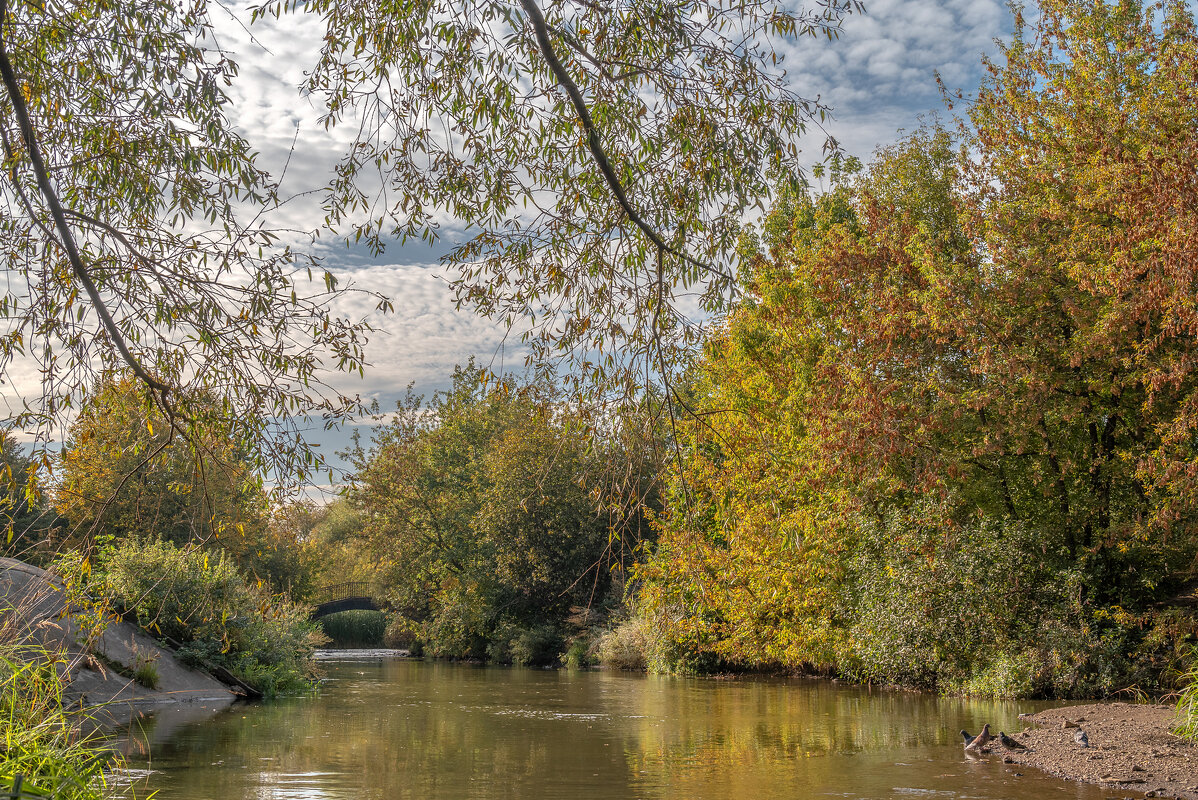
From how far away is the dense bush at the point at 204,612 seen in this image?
15172 mm

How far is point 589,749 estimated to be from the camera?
414 inches

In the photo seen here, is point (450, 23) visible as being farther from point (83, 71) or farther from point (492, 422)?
point (492, 422)

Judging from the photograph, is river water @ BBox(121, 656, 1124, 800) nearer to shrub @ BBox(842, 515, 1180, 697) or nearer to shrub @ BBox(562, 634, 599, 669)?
shrub @ BBox(842, 515, 1180, 697)

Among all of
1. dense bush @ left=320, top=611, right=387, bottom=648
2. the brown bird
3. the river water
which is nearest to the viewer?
the river water

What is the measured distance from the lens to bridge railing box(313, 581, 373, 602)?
49.3m

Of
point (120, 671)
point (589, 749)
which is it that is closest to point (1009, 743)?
point (589, 749)

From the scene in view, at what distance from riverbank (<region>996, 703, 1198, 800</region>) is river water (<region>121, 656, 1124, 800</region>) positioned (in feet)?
1.30

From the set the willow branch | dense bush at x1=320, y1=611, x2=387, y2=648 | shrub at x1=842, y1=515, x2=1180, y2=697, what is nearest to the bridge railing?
dense bush at x1=320, y1=611, x2=387, y2=648

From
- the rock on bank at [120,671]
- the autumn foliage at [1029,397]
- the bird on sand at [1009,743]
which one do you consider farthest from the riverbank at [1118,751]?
the rock on bank at [120,671]

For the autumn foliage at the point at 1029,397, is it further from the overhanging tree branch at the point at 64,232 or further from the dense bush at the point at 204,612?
the overhanging tree branch at the point at 64,232

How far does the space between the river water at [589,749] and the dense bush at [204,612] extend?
1192mm

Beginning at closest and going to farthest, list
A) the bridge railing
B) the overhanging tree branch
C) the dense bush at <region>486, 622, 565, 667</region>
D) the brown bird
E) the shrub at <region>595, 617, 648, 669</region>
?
the overhanging tree branch < the brown bird < the shrub at <region>595, 617, 648, 669</region> < the dense bush at <region>486, 622, 565, 667</region> < the bridge railing

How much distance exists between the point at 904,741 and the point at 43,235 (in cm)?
1061

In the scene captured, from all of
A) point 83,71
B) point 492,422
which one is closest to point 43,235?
point 83,71
